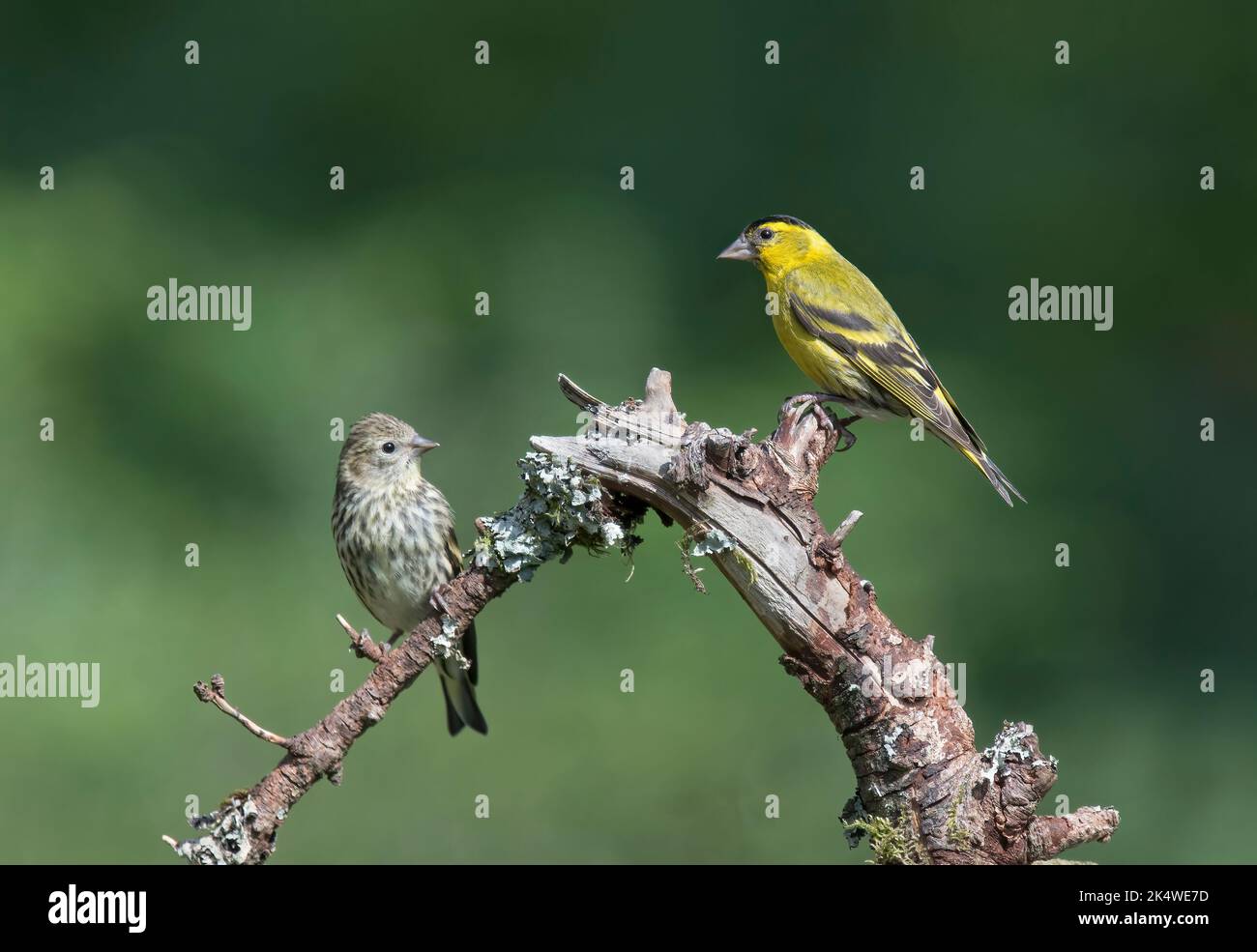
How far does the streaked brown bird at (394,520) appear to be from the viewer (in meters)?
5.81

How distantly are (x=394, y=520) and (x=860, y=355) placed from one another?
1.97 meters

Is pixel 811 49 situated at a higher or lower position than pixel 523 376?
higher

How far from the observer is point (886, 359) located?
6.09m

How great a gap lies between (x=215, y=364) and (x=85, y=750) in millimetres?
3096

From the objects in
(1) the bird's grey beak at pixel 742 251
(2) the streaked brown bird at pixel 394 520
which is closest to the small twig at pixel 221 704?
(2) the streaked brown bird at pixel 394 520

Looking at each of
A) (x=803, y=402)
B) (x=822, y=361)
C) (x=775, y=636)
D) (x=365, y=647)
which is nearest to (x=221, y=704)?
(x=365, y=647)

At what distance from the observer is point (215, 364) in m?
10.7

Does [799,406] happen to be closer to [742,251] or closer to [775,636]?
[775,636]

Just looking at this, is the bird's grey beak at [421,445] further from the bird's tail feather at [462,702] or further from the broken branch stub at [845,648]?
the broken branch stub at [845,648]

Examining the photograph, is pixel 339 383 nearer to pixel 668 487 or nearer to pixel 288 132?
pixel 288 132

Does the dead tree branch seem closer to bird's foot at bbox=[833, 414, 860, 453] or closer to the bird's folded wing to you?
bird's foot at bbox=[833, 414, 860, 453]

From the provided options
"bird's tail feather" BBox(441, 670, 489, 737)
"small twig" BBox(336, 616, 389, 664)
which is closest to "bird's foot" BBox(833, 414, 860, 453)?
"small twig" BBox(336, 616, 389, 664)
